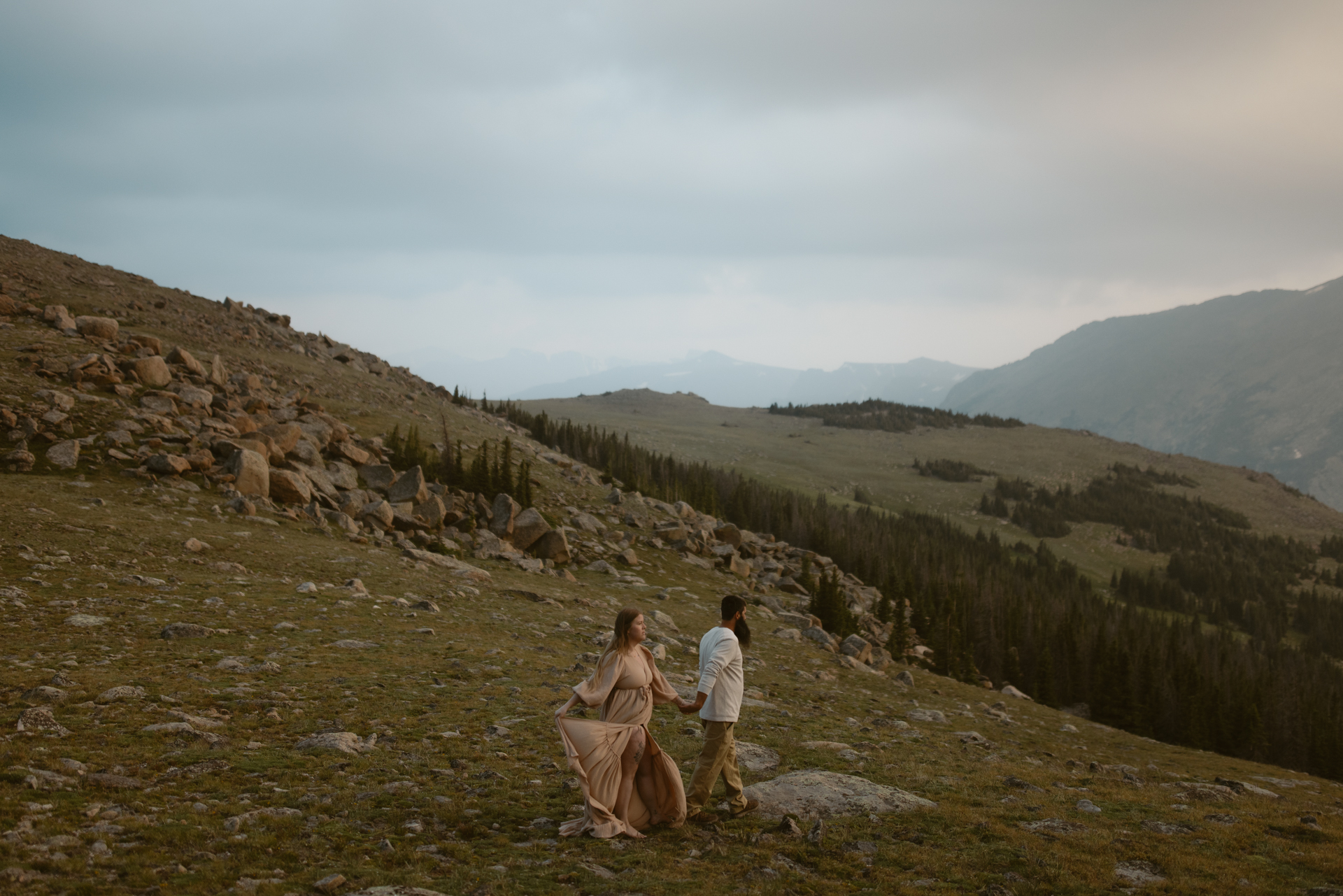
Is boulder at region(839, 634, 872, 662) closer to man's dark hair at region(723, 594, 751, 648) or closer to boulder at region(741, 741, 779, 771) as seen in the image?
boulder at region(741, 741, 779, 771)

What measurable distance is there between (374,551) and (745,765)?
21.9 metres

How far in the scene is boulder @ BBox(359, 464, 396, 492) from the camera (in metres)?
40.6

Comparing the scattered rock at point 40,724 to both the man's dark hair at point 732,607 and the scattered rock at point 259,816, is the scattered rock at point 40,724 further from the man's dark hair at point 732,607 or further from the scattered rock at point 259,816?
the man's dark hair at point 732,607

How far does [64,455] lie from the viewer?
2741cm

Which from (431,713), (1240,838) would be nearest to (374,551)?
(431,713)

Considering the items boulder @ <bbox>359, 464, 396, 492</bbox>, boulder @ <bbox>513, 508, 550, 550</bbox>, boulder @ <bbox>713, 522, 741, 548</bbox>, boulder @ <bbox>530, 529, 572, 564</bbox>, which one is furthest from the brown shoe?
boulder @ <bbox>713, 522, 741, 548</bbox>

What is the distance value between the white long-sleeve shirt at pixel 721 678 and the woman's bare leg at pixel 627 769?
1.06m

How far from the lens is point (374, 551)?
2961cm

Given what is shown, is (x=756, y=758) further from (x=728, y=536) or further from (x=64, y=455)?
(x=728, y=536)

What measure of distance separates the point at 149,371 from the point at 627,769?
126 feet

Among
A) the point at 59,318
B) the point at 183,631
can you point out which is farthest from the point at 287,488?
the point at 59,318

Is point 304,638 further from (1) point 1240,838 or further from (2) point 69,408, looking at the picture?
(2) point 69,408

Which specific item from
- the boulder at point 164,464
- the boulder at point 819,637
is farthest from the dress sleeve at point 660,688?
the boulder at point 819,637

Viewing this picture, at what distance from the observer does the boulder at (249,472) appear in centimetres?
2991
